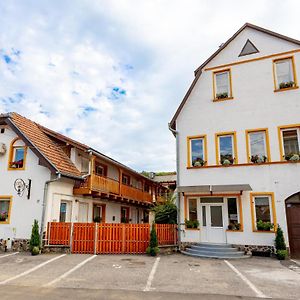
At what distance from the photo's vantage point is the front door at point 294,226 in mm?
13508

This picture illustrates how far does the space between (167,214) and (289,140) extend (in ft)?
25.7

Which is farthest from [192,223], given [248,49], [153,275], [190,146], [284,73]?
[248,49]

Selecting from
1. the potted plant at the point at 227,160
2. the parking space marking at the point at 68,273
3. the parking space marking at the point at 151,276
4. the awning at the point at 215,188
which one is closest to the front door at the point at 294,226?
the awning at the point at 215,188

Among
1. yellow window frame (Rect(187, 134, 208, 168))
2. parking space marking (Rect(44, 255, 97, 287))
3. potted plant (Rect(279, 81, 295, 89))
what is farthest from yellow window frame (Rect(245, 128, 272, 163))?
parking space marking (Rect(44, 255, 97, 287))

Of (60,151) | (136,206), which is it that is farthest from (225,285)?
(136,206)

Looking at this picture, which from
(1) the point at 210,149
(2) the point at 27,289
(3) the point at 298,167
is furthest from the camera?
(1) the point at 210,149

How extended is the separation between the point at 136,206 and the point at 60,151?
1215 cm

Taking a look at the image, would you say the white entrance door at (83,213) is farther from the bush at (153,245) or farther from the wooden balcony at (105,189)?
the bush at (153,245)

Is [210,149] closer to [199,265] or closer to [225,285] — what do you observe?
[199,265]

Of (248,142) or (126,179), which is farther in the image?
(126,179)

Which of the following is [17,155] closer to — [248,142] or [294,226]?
[248,142]

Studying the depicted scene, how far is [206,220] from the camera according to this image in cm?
1514

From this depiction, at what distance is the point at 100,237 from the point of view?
46.2 ft

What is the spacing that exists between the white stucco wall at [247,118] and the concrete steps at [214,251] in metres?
0.66
